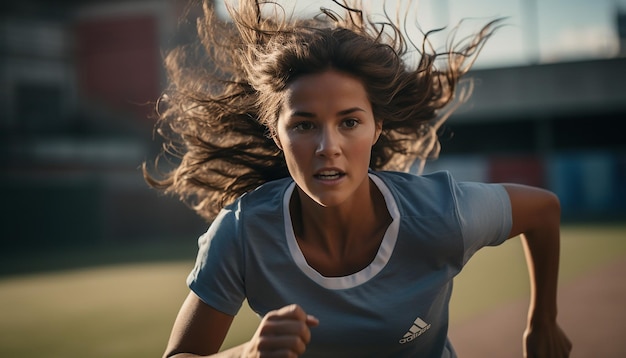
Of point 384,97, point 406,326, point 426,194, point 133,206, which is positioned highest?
point 384,97

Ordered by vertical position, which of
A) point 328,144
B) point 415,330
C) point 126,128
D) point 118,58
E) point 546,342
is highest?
point 118,58

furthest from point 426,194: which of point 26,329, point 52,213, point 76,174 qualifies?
point 76,174

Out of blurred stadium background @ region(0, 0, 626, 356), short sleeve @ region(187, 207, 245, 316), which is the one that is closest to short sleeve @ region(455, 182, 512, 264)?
short sleeve @ region(187, 207, 245, 316)

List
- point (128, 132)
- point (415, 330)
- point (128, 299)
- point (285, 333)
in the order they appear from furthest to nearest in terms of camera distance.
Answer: point (128, 132) → point (128, 299) → point (415, 330) → point (285, 333)

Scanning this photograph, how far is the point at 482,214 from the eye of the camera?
3102mm

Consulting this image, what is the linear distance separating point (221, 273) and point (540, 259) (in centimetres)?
169

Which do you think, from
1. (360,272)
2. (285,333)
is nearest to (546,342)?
(360,272)

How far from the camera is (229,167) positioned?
404 cm

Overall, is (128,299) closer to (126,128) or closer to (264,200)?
(264,200)

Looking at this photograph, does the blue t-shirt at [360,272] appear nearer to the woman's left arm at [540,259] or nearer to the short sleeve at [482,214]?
the short sleeve at [482,214]

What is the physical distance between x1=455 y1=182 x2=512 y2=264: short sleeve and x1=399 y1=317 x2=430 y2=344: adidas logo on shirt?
35 cm

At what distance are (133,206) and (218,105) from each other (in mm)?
19297

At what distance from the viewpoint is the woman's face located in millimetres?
2795

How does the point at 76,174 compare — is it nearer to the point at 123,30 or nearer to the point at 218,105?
the point at 123,30
